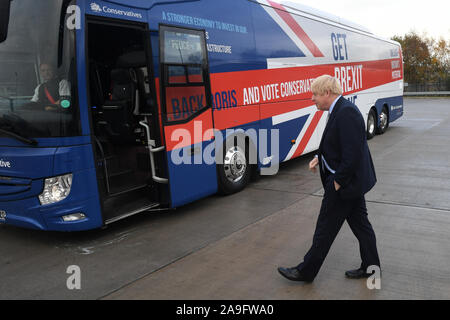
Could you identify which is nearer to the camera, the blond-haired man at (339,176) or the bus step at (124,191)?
the blond-haired man at (339,176)

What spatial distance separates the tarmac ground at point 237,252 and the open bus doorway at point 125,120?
1.12ft

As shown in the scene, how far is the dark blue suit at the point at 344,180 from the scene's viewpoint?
328 centimetres

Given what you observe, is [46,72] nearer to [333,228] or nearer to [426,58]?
[333,228]

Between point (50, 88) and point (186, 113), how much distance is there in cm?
188

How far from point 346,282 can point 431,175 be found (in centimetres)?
498

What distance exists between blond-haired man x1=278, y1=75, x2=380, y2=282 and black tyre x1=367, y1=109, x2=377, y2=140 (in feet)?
32.4

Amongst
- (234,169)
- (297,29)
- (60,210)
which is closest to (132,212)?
(60,210)

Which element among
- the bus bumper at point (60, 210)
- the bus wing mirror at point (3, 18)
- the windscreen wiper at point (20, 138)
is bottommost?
the bus bumper at point (60, 210)

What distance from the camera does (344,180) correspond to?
130 inches

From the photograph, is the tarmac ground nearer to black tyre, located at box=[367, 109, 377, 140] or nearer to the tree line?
black tyre, located at box=[367, 109, 377, 140]
